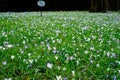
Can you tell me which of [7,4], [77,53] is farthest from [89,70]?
[7,4]

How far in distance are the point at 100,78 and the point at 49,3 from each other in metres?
31.4

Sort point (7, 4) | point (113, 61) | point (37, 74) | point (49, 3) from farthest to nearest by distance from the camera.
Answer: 1. point (49, 3)
2. point (7, 4)
3. point (113, 61)
4. point (37, 74)

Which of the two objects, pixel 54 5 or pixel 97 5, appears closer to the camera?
pixel 97 5

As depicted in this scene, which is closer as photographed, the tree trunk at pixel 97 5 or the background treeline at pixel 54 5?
the tree trunk at pixel 97 5

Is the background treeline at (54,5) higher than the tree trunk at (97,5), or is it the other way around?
the tree trunk at (97,5)

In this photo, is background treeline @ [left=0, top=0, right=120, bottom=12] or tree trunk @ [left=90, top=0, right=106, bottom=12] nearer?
tree trunk @ [left=90, top=0, right=106, bottom=12]

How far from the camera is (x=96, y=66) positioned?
5.46 m

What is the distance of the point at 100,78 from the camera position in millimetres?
4977

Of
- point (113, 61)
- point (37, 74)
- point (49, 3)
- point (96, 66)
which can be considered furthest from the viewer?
point (49, 3)

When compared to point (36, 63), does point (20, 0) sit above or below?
below

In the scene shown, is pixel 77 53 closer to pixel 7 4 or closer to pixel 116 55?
pixel 116 55

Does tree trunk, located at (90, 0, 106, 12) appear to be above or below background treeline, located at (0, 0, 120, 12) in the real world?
above

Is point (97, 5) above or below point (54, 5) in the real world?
above

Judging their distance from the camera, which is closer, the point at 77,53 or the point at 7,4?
the point at 77,53
